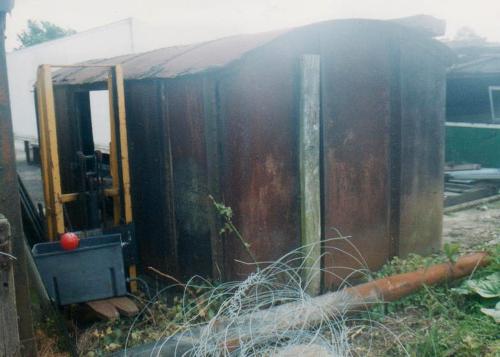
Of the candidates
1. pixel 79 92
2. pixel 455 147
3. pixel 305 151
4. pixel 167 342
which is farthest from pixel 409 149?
pixel 455 147

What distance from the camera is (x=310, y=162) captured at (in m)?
5.22

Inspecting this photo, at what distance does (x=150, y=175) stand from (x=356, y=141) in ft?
7.19

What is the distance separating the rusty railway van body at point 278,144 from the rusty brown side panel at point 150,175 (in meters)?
0.02

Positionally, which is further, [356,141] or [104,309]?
[356,141]

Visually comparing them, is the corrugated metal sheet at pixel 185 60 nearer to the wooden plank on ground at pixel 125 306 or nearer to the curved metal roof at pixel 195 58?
the curved metal roof at pixel 195 58

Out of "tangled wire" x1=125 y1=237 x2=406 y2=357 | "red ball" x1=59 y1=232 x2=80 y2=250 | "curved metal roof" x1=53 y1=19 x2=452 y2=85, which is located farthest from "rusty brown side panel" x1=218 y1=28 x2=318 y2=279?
"red ball" x1=59 y1=232 x2=80 y2=250

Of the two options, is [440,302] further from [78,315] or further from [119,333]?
[78,315]

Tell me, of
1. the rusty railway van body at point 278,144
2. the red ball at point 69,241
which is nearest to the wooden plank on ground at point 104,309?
the red ball at point 69,241

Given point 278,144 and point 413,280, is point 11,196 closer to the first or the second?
point 278,144

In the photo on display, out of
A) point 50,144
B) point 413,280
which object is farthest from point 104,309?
point 413,280

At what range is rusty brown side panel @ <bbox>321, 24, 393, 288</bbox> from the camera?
5.36 meters

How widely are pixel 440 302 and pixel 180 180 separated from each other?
270cm

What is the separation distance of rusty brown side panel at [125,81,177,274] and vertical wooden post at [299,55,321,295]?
136 centimetres

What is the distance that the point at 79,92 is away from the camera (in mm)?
7086
